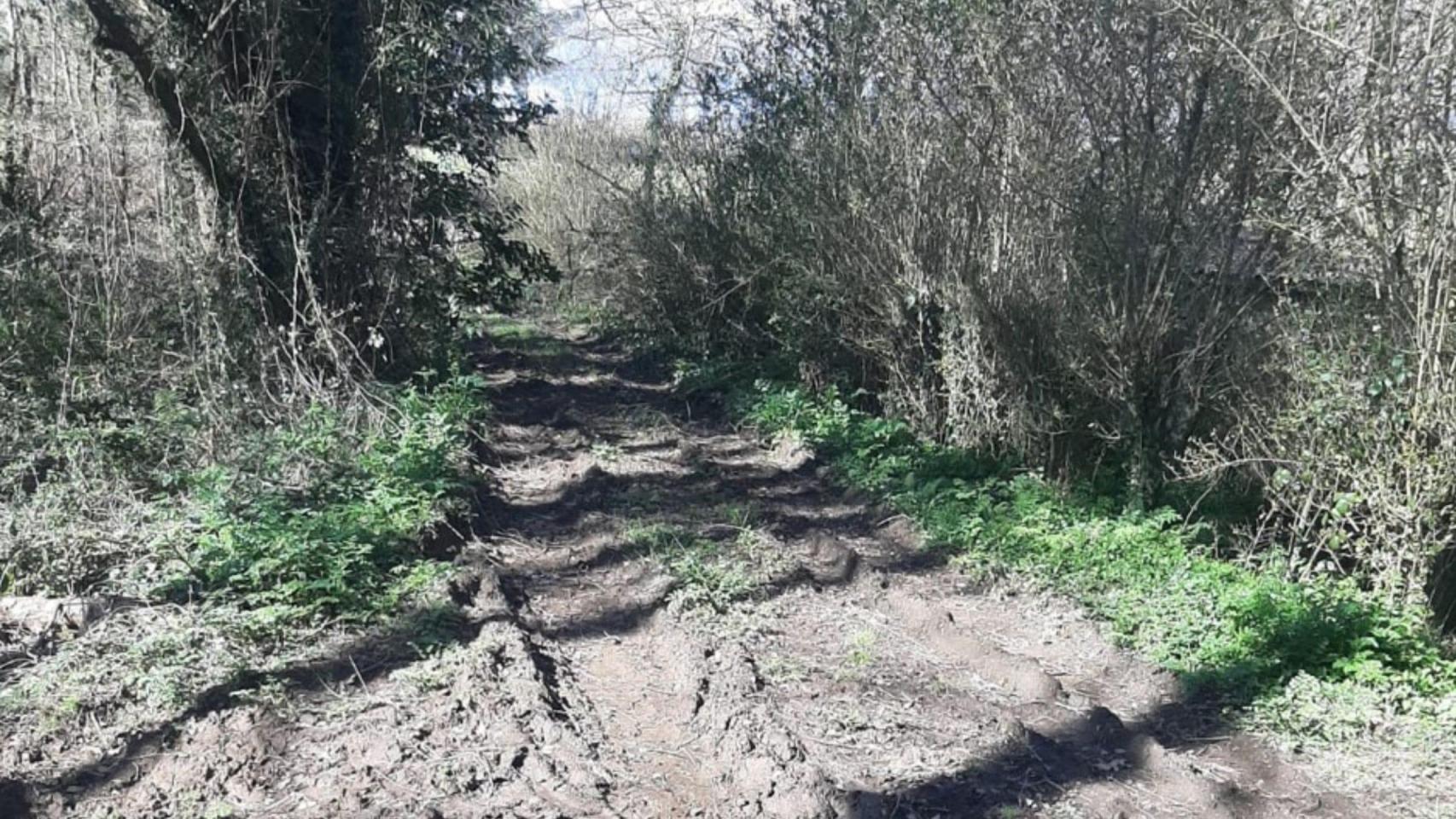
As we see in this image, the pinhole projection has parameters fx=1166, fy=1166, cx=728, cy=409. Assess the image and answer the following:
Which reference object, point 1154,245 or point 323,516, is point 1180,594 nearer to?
point 1154,245

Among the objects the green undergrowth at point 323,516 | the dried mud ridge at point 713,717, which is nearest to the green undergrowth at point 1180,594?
the dried mud ridge at point 713,717

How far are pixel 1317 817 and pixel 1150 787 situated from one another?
64 cm

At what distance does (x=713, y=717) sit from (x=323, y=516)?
9.24 ft

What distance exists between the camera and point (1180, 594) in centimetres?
648

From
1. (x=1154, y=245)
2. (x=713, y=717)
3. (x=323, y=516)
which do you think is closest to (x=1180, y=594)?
(x=1154, y=245)

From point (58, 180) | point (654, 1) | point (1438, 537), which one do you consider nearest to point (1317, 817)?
point (1438, 537)

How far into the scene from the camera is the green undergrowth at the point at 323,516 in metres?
5.98

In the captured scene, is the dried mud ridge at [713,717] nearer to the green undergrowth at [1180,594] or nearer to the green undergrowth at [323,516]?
the green undergrowth at [1180,594]

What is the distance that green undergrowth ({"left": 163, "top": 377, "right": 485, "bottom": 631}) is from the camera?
5.98 m

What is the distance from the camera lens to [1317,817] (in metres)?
4.64

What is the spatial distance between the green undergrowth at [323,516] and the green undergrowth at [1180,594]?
336 centimetres

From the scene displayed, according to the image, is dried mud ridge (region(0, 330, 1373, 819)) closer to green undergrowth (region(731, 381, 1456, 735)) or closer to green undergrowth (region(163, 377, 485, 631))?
green undergrowth (region(731, 381, 1456, 735))

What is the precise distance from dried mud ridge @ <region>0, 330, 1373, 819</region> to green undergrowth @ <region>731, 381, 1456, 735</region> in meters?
0.26

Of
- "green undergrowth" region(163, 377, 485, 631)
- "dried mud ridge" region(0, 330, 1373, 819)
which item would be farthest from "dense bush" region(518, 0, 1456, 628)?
"green undergrowth" region(163, 377, 485, 631)
